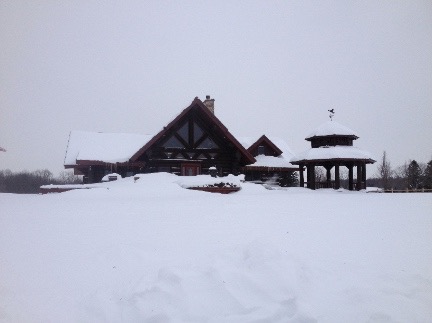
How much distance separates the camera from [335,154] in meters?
21.9

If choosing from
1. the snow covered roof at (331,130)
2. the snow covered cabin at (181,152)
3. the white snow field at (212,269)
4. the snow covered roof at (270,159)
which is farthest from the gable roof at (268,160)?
the white snow field at (212,269)

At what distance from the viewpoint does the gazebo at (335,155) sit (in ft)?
71.6

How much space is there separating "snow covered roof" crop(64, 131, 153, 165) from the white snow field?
14.2m

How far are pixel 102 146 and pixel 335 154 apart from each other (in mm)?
17213

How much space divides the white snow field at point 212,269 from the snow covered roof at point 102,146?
1416 cm

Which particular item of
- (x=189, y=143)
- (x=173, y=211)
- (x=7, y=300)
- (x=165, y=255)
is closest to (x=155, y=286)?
(x=165, y=255)

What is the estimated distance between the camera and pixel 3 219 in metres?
6.63

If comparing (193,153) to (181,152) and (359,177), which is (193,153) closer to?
(181,152)

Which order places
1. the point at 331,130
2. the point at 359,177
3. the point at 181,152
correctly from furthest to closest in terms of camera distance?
the point at 331,130 → the point at 359,177 → the point at 181,152

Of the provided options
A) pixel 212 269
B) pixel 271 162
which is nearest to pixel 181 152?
pixel 271 162

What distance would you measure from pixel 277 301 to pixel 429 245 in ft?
11.2

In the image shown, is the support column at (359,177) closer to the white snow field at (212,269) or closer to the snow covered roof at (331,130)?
the snow covered roof at (331,130)


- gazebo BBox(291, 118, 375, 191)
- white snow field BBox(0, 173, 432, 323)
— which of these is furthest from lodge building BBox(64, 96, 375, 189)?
white snow field BBox(0, 173, 432, 323)

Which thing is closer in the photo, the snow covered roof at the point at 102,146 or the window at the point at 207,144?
the window at the point at 207,144
